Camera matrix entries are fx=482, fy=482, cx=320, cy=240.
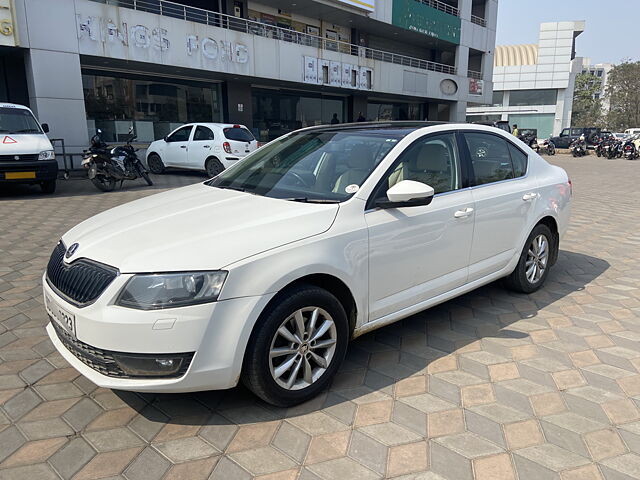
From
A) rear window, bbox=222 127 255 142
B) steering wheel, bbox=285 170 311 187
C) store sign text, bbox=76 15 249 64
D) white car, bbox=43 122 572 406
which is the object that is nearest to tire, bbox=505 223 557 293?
white car, bbox=43 122 572 406

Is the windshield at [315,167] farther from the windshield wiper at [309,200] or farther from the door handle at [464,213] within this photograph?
the door handle at [464,213]

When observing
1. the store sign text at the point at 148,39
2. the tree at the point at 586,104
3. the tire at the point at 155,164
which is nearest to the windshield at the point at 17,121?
the tire at the point at 155,164

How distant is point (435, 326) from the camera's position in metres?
3.91

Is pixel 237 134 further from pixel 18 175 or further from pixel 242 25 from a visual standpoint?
pixel 242 25

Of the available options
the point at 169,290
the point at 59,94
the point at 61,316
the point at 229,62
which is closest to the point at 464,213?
the point at 169,290

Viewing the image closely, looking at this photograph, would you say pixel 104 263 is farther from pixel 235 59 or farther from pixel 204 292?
pixel 235 59

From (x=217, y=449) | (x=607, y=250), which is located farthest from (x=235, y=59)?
(x=217, y=449)

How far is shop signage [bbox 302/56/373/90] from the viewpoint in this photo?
71.5 ft

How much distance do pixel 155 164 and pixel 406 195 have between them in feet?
45.9

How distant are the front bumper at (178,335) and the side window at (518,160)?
292 cm

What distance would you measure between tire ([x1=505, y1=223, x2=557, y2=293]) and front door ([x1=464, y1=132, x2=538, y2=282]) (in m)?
0.19

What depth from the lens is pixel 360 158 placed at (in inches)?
131

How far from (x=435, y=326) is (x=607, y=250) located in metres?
3.78

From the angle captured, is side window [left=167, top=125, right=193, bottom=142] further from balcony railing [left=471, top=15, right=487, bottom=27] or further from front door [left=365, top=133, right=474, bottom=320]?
balcony railing [left=471, top=15, right=487, bottom=27]
